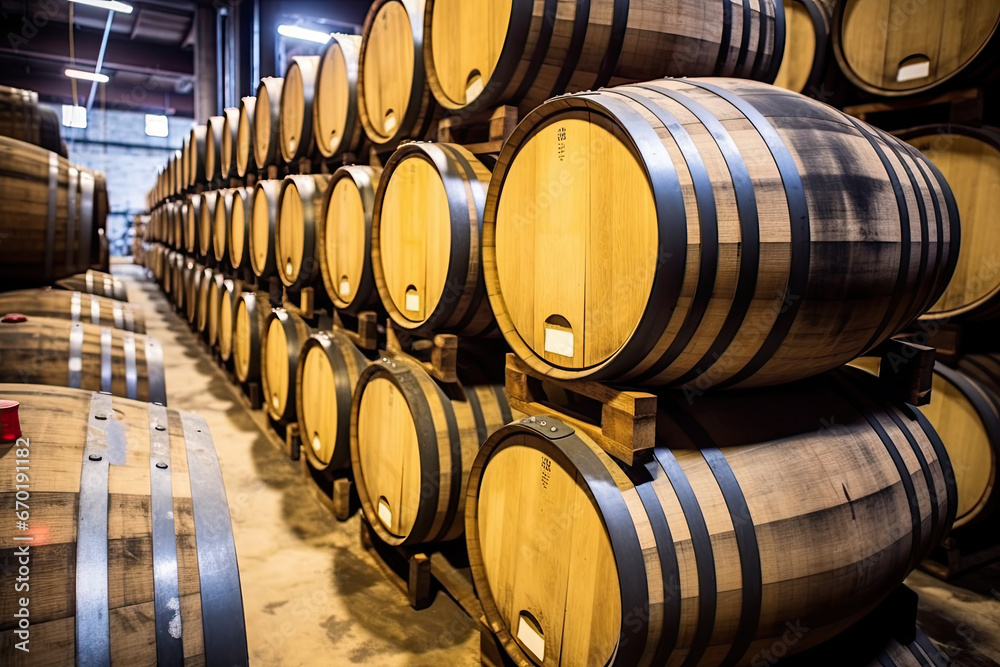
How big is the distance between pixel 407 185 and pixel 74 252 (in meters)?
1.91

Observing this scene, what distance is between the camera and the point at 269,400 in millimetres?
5262

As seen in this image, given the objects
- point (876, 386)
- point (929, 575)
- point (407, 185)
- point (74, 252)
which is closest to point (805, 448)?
point (876, 386)

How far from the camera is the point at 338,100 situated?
4270 mm

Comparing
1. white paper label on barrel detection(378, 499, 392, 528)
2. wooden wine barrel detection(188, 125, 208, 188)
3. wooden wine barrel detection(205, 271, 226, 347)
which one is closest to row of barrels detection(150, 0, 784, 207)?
white paper label on barrel detection(378, 499, 392, 528)

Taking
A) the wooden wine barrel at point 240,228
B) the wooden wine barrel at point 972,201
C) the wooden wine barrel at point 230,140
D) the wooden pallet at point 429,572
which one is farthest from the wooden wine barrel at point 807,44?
the wooden wine barrel at point 230,140

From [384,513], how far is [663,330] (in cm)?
208

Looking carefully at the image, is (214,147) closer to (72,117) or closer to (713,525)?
(713,525)

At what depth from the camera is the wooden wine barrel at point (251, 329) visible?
5.70 metres

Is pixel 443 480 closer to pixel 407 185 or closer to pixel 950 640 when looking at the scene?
pixel 407 185

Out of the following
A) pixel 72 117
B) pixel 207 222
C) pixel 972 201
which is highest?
pixel 72 117

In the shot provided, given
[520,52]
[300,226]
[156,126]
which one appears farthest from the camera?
[156,126]

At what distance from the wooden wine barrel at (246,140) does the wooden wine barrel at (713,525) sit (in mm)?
5565

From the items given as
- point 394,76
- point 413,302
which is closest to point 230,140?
point 394,76

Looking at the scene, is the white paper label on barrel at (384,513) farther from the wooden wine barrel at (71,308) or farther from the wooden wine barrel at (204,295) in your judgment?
the wooden wine barrel at (204,295)
